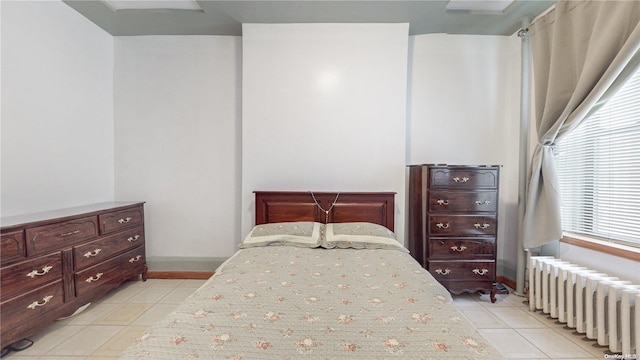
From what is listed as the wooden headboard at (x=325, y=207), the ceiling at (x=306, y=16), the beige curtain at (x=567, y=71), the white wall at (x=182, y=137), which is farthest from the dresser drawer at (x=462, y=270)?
the ceiling at (x=306, y=16)

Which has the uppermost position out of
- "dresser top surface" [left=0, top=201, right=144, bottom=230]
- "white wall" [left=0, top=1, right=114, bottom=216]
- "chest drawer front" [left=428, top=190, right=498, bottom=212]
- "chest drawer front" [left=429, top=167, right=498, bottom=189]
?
"white wall" [left=0, top=1, right=114, bottom=216]

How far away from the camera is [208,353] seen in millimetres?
907

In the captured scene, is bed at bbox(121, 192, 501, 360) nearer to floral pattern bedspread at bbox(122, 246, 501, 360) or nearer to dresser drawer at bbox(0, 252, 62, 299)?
floral pattern bedspread at bbox(122, 246, 501, 360)

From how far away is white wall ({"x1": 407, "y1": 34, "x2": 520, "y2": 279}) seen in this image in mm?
3053

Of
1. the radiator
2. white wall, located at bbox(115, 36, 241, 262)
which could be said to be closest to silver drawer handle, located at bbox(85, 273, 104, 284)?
white wall, located at bbox(115, 36, 241, 262)

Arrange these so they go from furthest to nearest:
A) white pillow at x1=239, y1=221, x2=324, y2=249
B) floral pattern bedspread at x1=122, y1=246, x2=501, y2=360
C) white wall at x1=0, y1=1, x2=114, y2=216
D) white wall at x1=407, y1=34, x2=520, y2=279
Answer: white wall at x1=407, y1=34, x2=520, y2=279, white pillow at x1=239, y1=221, x2=324, y2=249, white wall at x1=0, y1=1, x2=114, y2=216, floral pattern bedspread at x1=122, y1=246, x2=501, y2=360

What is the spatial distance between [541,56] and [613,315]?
216 cm

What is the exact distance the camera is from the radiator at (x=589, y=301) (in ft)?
5.40

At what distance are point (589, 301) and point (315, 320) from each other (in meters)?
2.02

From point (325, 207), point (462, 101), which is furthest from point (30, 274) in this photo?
point (462, 101)

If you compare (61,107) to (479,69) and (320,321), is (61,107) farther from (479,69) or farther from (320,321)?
(479,69)

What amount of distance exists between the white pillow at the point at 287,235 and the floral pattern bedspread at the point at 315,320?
541 mm

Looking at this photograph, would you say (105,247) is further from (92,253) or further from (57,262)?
(57,262)

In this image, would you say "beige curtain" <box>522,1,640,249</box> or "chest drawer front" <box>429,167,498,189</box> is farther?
"chest drawer front" <box>429,167,498,189</box>
